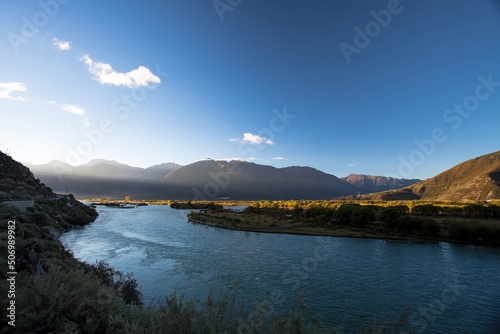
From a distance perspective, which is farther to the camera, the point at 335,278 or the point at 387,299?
the point at 335,278

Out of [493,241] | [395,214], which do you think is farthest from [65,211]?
[493,241]

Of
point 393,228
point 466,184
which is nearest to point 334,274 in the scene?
point 393,228

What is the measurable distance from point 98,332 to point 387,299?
2108 centimetres

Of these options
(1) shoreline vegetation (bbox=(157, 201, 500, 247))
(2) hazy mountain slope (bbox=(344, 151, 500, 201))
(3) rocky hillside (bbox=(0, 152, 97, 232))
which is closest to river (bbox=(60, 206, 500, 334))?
(1) shoreline vegetation (bbox=(157, 201, 500, 247))

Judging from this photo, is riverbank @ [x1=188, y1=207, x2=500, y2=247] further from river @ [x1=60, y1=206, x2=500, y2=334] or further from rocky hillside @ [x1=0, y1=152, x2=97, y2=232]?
rocky hillside @ [x1=0, y1=152, x2=97, y2=232]

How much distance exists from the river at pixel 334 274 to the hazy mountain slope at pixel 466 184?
119753 mm

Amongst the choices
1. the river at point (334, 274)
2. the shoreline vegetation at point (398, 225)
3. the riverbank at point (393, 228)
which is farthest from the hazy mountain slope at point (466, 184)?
the river at point (334, 274)

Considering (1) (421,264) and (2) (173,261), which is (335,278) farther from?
(2) (173,261)

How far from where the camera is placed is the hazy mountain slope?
121m

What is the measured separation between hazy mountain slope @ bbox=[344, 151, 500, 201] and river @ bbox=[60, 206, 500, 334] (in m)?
120

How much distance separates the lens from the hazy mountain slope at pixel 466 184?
398 ft

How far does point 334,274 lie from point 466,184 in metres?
178

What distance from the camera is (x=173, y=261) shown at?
2594 centimetres

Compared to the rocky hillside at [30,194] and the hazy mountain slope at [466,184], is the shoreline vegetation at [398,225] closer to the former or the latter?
the rocky hillside at [30,194]
